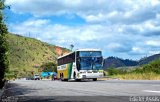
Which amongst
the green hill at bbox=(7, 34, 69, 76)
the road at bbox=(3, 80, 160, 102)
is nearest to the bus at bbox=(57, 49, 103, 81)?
the road at bbox=(3, 80, 160, 102)

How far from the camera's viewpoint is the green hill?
547ft

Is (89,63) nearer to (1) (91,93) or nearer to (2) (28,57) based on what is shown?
(1) (91,93)

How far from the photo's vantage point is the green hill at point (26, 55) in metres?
167

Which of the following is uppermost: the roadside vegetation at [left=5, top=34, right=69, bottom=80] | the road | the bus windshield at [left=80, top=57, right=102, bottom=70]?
the roadside vegetation at [left=5, top=34, right=69, bottom=80]

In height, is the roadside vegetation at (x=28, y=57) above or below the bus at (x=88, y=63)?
A: above

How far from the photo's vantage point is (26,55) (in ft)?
580

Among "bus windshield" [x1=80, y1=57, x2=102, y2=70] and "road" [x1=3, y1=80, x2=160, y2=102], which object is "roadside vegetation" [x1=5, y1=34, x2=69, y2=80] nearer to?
"bus windshield" [x1=80, y1=57, x2=102, y2=70]

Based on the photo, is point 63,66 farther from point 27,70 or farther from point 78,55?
point 27,70

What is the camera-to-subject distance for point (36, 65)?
17612cm

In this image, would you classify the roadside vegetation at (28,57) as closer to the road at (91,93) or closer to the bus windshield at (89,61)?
the bus windshield at (89,61)

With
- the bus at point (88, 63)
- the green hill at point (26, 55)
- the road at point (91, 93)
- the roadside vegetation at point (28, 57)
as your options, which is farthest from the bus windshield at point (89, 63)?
the green hill at point (26, 55)

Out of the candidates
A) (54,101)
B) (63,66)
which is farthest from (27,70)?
(54,101)

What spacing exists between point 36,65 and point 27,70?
8.33 m

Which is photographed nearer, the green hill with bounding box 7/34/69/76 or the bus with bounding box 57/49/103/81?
the bus with bounding box 57/49/103/81
